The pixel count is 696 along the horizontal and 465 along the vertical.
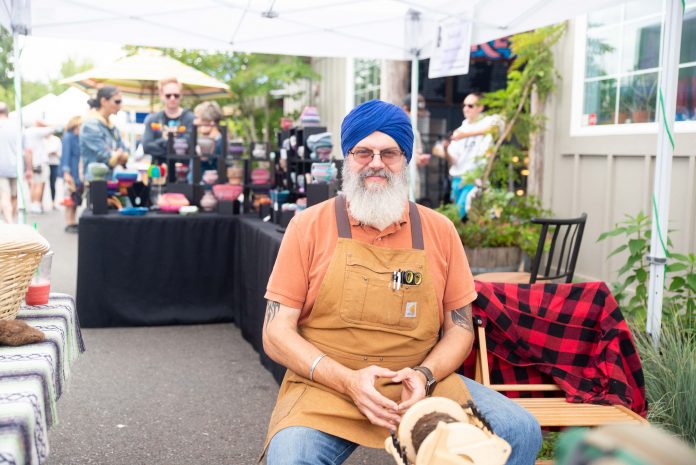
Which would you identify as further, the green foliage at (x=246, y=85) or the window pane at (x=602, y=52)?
the green foliage at (x=246, y=85)

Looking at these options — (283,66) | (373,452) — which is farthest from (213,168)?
(283,66)

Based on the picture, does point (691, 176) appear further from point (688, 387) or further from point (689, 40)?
point (688, 387)

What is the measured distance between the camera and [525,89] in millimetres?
6449

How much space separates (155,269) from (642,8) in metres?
4.29

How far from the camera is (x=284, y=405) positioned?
7.04ft

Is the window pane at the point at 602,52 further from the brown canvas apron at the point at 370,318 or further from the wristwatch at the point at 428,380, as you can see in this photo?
the wristwatch at the point at 428,380

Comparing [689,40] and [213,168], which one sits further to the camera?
[213,168]

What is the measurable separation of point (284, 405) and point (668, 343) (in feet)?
6.76

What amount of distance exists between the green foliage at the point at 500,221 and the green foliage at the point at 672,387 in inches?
97.6

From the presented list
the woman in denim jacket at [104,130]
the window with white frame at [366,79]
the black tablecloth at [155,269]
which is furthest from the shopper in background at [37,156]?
the black tablecloth at [155,269]

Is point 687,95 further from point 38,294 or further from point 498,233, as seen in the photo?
point 38,294

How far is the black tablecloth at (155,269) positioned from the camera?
544cm

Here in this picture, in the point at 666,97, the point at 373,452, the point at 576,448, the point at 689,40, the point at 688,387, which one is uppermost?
the point at 689,40

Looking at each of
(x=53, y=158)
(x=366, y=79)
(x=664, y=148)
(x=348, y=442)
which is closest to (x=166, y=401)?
(x=348, y=442)
